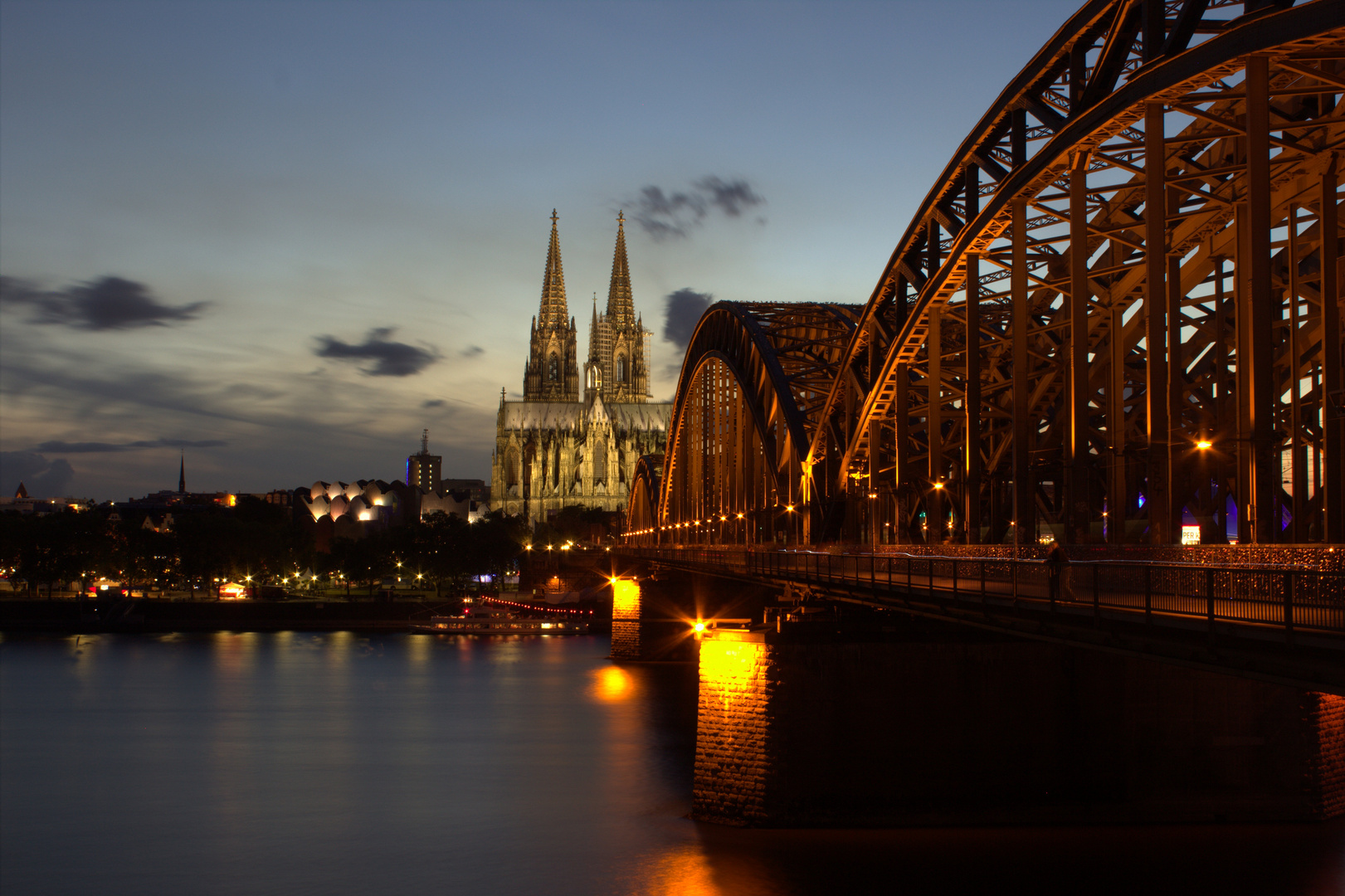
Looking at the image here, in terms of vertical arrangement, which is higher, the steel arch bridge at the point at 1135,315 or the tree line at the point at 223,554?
the steel arch bridge at the point at 1135,315

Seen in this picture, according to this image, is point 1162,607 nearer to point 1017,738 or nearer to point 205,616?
point 1017,738

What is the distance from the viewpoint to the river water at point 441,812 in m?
25.8

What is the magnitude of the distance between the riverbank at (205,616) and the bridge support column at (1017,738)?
249 feet

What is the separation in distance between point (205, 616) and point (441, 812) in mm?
75454

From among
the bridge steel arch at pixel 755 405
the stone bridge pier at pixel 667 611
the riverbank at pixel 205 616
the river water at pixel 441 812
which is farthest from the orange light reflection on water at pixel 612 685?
the riverbank at pixel 205 616

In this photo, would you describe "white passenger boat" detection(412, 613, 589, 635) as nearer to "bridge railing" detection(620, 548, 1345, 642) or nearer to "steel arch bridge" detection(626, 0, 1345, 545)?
"steel arch bridge" detection(626, 0, 1345, 545)

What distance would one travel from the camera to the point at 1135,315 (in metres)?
37.8

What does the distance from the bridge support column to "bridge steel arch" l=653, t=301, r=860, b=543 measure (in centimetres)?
2142

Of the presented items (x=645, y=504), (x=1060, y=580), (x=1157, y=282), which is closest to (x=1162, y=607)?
(x=1060, y=580)

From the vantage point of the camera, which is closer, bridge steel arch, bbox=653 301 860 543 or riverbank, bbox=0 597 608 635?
bridge steel arch, bbox=653 301 860 543

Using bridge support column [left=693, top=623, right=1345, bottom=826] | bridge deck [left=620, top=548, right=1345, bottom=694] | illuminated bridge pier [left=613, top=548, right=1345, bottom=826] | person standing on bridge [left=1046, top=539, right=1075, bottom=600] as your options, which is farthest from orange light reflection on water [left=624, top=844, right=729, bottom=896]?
person standing on bridge [left=1046, top=539, right=1075, bottom=600]

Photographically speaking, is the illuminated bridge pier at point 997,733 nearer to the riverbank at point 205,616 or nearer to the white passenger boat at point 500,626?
the white passenger boat at point 500,626

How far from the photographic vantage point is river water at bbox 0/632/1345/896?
84.5 ft

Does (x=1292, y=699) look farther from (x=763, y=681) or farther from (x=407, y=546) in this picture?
(x=407, y=546)
